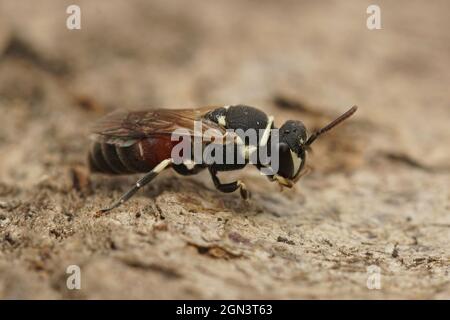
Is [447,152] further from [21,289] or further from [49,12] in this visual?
[49,12]

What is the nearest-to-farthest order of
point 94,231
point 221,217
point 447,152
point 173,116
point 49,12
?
point 94,231 → point 221,217 → point 173,116 → point 447,152 → point 49,12

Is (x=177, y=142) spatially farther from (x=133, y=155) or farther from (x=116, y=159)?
(x=116, y=159)

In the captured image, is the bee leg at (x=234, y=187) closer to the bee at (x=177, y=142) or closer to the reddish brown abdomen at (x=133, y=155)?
the bee at (x=177, y=142)

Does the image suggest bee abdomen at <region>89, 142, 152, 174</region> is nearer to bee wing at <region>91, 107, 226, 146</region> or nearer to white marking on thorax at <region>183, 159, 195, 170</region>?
bee wing at <region>91, 107, 226, 146</region>

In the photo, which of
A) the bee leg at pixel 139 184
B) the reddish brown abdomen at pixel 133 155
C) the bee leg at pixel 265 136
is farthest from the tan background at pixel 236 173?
the bee leg at pixel 265 136

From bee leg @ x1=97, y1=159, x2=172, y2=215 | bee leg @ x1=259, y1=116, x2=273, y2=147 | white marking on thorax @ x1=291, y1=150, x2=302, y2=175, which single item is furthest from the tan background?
bee leg @ x1=259, y1=116, x2=273, y2=147
